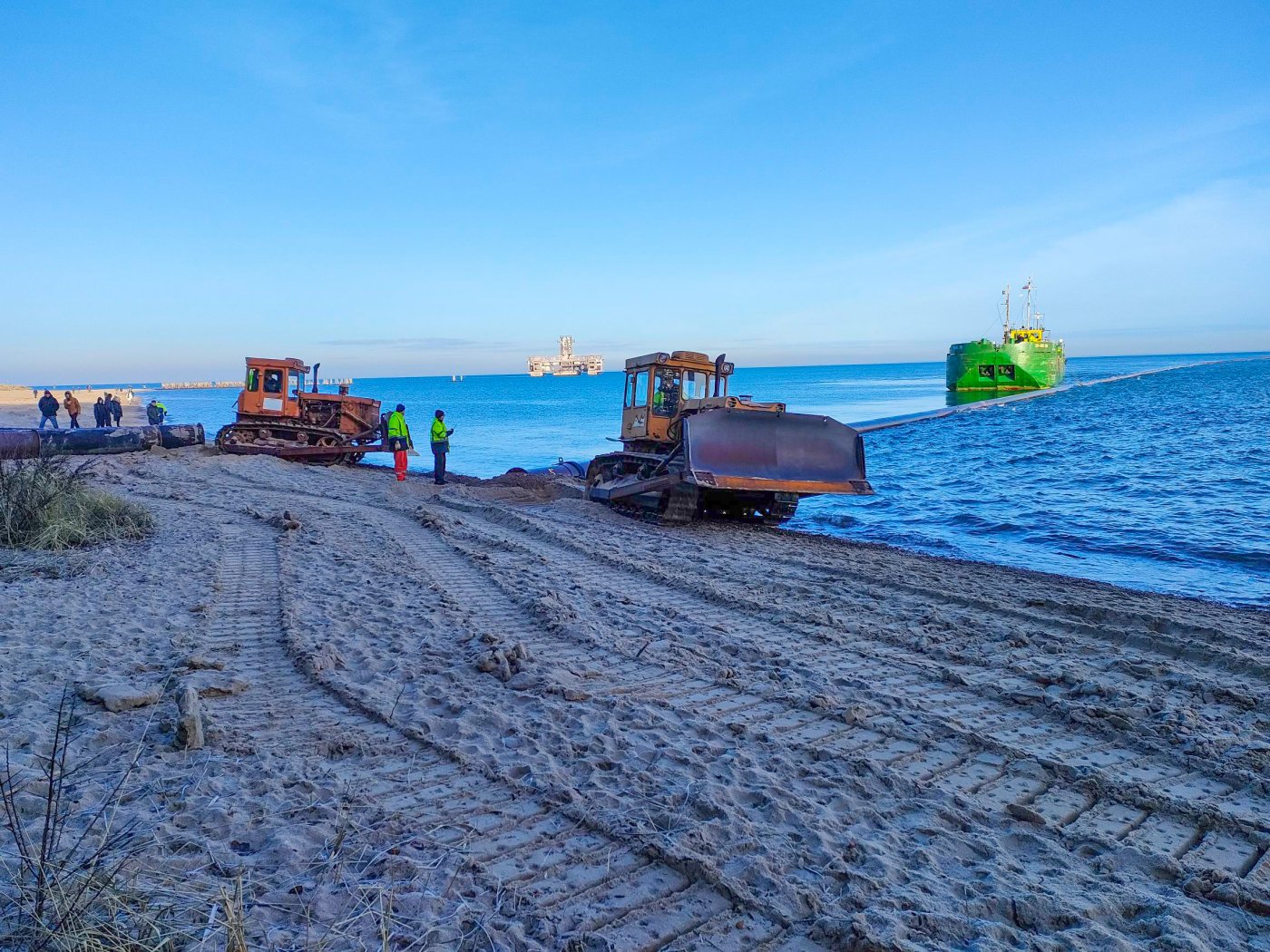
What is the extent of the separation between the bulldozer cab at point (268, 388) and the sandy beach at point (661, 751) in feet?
45.0

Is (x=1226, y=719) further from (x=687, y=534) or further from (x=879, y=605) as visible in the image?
(x=687, y=534)

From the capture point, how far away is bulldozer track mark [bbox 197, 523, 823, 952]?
8.61ft

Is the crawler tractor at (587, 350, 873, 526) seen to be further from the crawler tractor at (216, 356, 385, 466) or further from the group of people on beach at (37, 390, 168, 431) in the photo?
the group of people on beach at (37, 390, 168, 431)

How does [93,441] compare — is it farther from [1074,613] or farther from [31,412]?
[31,412]

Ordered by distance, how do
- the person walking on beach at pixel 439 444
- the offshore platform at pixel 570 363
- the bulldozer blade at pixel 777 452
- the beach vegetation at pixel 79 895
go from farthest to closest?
the offshore platform at pixel 570 363 → the person walking on beach at pixel 439 444 → the bulldozer blade at pixel 777 452 → the beach vegetation at pixel 79 895

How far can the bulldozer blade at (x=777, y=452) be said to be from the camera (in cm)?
1107

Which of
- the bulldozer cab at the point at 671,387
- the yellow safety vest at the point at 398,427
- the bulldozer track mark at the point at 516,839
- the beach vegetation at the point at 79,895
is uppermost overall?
the bulldozer cab at the point at 671,387

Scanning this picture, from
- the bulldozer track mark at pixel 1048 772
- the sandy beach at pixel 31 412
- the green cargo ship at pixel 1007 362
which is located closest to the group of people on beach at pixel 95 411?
the sandy beach at pixel 31 412

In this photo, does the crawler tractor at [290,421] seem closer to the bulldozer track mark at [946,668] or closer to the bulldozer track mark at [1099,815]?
the bulldozer track mark at [946,668]

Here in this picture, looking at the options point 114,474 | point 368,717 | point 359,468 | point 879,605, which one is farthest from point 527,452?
point 368,717

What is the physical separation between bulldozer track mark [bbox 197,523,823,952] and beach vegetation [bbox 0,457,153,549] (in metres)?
4.57

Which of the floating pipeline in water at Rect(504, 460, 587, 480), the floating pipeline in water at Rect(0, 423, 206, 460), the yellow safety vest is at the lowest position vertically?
the floating pipeline in water at Rect(504, 460, 587, 480)

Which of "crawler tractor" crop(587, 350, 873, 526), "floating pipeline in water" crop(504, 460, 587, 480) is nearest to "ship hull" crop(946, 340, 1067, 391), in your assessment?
"floating pipeline in water" crop(504, 460, 587, 480)

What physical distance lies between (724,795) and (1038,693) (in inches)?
103
